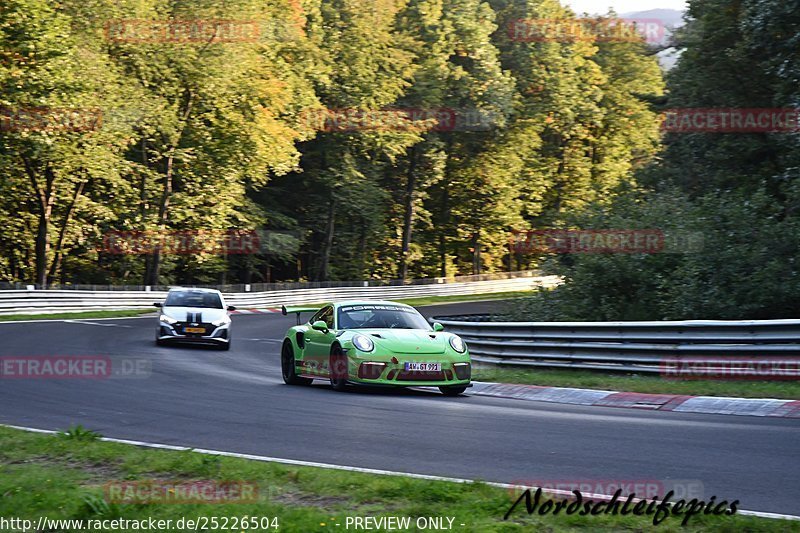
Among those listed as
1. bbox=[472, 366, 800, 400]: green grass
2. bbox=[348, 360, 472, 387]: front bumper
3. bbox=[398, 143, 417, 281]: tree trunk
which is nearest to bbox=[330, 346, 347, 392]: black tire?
bbox=[348, 360, 472, 387]: front bumper

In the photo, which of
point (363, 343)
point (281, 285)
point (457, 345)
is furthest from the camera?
point (281, 285)

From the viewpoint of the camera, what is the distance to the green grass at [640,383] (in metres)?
13.6

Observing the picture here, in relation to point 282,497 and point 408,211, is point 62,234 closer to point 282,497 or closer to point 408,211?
point 408,211

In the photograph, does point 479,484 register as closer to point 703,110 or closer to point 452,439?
point 452,439

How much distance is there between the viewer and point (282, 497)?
23.2 ft

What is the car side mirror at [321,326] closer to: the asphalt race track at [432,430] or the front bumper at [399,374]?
the asphalt race track at [432,430]

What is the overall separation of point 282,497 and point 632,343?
9992 mm

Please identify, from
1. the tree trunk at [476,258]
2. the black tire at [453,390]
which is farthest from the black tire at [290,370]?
the tree trunk at [476,258]

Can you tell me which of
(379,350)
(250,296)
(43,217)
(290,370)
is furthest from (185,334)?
(250,296)

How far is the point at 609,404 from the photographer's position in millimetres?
13703

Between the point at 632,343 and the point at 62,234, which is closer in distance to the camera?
the point at 632,343

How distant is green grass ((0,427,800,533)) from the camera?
6188mm

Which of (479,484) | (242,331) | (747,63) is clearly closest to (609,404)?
(479,484)

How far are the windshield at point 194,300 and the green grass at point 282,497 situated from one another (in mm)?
17642
